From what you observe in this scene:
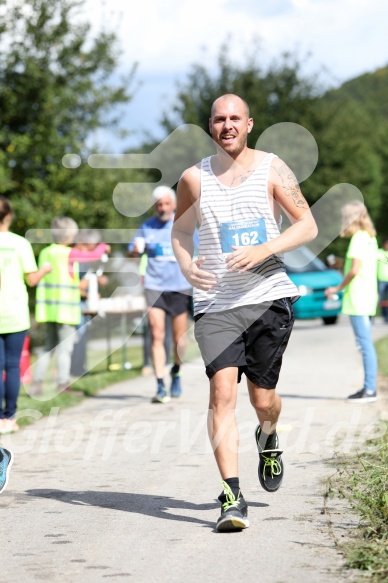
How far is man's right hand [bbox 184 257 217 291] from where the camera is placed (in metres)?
5.38

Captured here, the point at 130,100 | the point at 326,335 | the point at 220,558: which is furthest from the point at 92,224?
the point at 220,558

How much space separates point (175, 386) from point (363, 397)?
1935mm

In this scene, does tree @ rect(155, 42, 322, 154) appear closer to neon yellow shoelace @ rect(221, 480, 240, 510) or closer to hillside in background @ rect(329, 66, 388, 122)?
neon yellow shoelace @ rect(221, 480, 240, 510)

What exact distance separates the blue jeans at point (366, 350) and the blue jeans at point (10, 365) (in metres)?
3.30

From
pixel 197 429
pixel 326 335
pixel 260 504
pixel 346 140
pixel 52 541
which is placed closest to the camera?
pixel 52 541

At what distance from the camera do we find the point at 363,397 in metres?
10.3

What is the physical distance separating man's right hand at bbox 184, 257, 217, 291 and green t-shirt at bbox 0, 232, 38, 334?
3.58 meters

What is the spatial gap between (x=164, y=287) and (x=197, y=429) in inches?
100

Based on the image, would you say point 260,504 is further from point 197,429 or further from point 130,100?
point 130,100

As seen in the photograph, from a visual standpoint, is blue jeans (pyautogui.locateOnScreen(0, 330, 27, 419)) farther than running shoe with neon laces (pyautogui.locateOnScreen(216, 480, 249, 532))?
Yes

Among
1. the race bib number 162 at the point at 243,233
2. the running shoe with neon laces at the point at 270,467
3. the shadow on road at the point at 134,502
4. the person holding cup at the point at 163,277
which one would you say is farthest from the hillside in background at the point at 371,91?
the race bib number 162 at the point at 243,233

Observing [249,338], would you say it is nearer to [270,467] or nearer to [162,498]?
[270,467]

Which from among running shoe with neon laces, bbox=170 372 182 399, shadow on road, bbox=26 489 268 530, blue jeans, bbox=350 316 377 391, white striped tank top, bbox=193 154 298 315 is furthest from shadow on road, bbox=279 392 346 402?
white striped tank top, bbox=193 154 298 315

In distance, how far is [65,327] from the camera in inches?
A: 460
